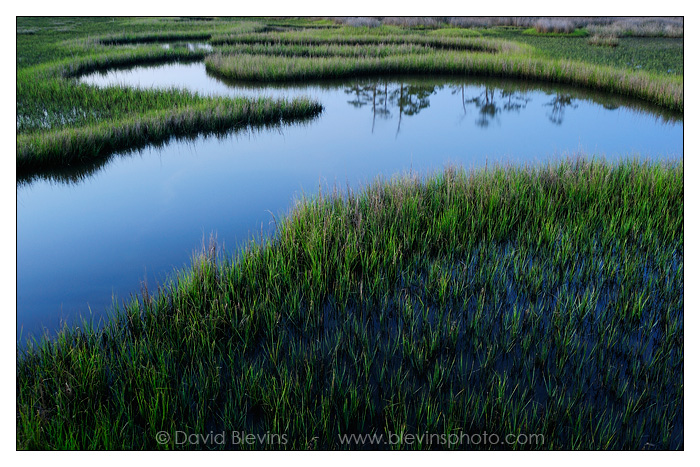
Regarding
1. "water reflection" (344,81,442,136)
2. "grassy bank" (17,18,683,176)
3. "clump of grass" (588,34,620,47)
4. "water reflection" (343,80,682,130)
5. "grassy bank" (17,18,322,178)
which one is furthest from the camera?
"clump of grass" (588,34,620,47)

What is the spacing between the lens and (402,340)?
2.78 metres

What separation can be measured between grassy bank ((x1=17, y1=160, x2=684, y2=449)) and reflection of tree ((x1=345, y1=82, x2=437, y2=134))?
15.0 feet

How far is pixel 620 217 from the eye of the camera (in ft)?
13.3

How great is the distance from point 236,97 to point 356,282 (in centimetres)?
612

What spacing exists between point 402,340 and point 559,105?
24.1 feet

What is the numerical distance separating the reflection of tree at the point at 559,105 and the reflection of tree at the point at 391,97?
2.17 meters

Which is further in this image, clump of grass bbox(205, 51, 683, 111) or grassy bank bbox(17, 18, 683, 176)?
clump of grass bbox(205, 51, 683, 111)

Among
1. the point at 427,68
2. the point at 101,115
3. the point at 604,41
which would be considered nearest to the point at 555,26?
the point at 604,41

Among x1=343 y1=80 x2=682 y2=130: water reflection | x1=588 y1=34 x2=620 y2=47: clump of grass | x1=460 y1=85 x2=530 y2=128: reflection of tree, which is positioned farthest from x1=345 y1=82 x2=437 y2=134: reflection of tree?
x1=588 y1=34 x2=620 y2=47: clump of grass

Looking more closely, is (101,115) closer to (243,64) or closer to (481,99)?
(243,64)

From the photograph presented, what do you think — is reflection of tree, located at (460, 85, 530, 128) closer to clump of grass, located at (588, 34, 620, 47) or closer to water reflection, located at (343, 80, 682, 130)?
water reflection, located at (343, 80, 682, 130)

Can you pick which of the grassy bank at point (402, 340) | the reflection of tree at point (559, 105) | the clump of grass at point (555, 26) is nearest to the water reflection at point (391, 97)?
the reflection of tree at point (559, 105)

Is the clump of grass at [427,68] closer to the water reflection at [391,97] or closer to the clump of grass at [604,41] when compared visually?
the water reflection at [391,97]

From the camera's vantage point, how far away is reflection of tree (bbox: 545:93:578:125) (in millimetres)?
7819
